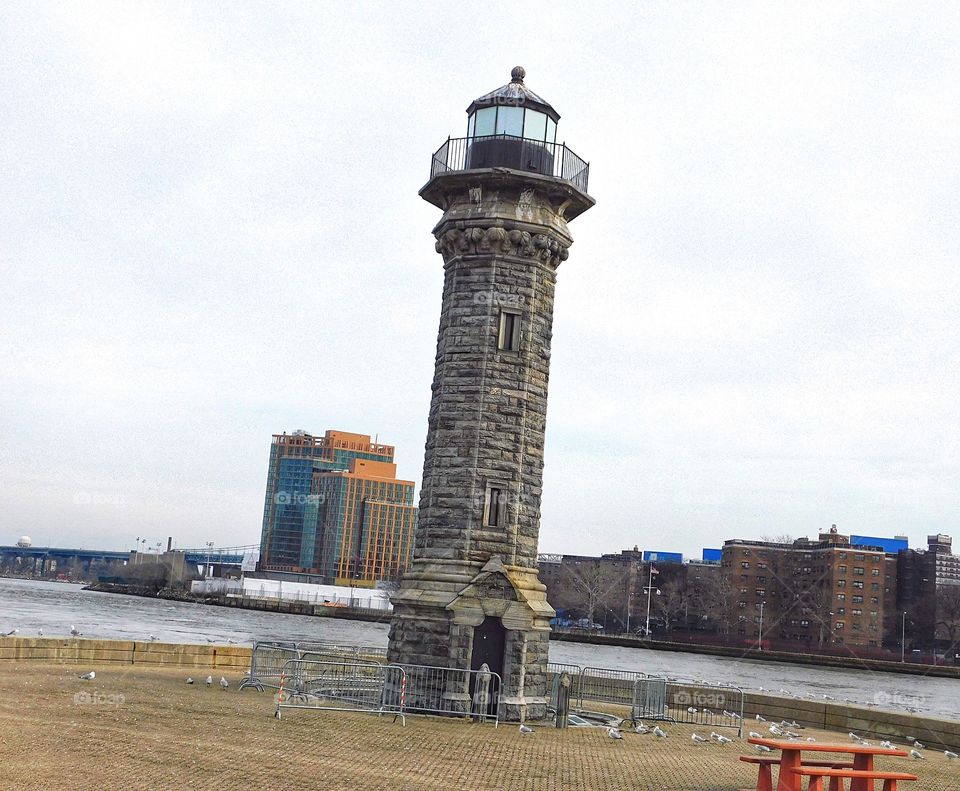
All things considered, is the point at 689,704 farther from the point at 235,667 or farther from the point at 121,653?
the point at 121,653

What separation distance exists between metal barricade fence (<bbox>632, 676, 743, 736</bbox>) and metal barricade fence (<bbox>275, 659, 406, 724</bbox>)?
548 cm

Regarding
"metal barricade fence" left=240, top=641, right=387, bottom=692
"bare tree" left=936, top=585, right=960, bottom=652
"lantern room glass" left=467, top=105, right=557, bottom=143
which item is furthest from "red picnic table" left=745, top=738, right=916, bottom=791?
"bare tree" left=936, top=585, right=960, bottom=652

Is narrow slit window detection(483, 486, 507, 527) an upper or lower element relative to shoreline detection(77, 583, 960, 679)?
upper

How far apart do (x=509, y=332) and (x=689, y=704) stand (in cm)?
1109

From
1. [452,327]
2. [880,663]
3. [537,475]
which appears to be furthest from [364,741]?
[880,663]

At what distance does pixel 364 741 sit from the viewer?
49.7 ft

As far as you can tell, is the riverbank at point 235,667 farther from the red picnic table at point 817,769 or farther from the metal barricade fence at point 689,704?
the red picnic table at point 817,769

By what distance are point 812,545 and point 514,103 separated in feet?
354

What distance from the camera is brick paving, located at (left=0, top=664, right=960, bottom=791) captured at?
1161 cm

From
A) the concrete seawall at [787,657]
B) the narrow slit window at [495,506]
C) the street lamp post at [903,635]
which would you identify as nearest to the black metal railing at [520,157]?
the narrow slit window at [495,506]

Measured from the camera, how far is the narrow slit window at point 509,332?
2220 centimetres

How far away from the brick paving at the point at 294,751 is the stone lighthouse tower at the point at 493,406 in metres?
2.19

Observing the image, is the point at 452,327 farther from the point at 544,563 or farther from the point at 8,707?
the point at 544,563

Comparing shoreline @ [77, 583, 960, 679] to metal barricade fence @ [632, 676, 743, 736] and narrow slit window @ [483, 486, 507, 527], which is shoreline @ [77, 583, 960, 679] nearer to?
metal barricade fence @ [632, 676, 743, 736]
